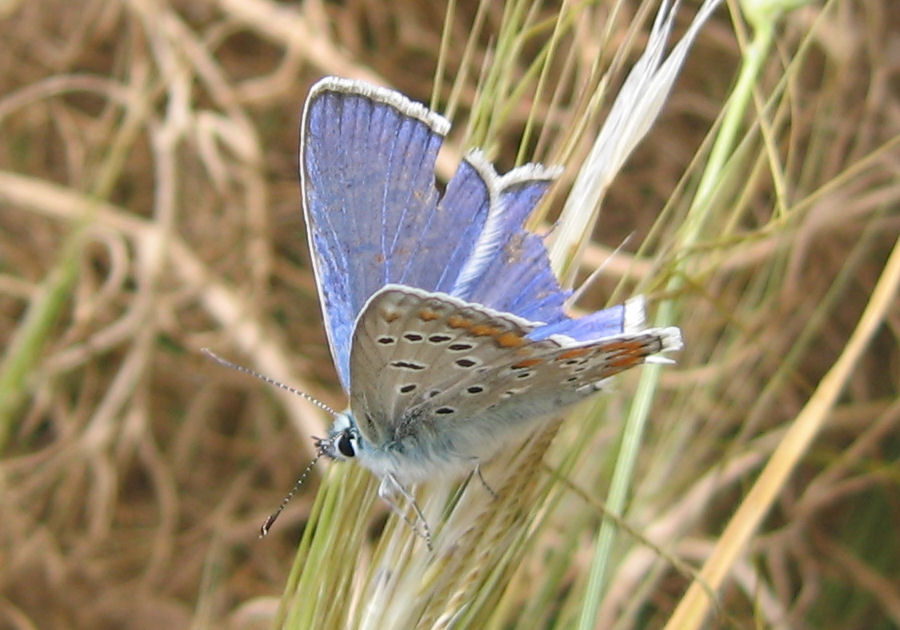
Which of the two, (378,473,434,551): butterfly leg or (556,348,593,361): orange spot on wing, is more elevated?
(556,348,593,361): orange spot on wing

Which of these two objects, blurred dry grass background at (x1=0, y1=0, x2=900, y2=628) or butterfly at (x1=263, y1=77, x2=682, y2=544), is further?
blurred dry grass background at (x1=0, y1=0, x2=900, y2=628)

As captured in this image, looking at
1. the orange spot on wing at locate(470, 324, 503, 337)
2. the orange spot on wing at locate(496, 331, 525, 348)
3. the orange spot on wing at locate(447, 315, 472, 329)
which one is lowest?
the orange spot on wing at locate(496, 331, 525, 348)

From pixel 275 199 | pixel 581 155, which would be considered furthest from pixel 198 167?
pixel 581 155

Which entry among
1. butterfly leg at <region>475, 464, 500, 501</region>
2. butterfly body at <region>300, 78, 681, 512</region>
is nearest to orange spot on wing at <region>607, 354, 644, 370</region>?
butterfly body at <region>300, 78, 681, 512</region>

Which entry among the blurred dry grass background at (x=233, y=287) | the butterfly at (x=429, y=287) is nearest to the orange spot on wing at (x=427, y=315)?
the butterfly at (x=429, y=287)

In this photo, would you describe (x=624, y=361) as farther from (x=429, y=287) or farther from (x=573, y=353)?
(x=429, y=287)

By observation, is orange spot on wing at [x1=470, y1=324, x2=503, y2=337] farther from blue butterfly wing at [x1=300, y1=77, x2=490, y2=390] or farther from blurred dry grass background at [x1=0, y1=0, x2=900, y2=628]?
blurred dry grass background at [x1=0, y1=0, x2=900, y2=628]

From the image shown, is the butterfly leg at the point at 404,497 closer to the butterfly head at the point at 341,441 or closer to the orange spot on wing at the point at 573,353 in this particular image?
the butterfly head at the point at 341,441

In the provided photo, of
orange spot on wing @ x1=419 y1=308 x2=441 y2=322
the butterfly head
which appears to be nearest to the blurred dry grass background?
the butterfly head
